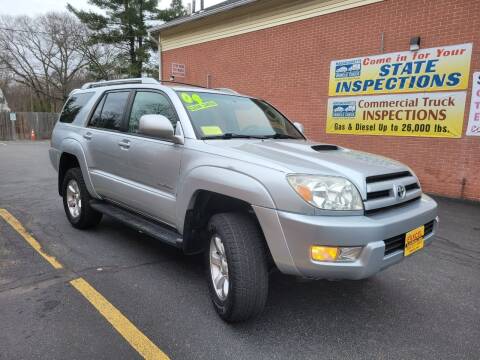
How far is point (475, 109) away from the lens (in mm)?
6820

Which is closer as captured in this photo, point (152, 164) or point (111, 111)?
point (152, 164)

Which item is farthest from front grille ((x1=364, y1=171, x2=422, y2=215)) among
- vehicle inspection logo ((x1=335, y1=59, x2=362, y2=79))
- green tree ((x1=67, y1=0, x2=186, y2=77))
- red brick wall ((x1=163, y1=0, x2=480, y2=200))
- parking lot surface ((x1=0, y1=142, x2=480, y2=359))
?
green tree ((x1=67, y1=0, x2=186, y2=77))

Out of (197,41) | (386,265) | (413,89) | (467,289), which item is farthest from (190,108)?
(197,41)

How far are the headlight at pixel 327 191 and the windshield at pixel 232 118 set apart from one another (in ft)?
3.64

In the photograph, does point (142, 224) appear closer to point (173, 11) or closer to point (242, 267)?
point (242, 267)

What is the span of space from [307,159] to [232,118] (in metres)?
1.17

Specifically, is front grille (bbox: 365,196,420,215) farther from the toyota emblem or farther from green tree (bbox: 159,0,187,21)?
green tree (bbox: 159,0,187,21)

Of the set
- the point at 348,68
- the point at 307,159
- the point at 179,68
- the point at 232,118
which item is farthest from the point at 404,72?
the point at 179,68

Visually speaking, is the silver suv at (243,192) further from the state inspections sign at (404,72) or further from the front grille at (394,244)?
the state inspections sign at (404,72)

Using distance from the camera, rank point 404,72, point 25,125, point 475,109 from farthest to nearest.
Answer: point 25,125 → point 404,72 → point 475,109

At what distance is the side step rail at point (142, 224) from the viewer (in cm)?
325

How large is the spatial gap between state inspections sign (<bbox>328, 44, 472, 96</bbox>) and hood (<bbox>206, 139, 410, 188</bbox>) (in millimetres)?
4998

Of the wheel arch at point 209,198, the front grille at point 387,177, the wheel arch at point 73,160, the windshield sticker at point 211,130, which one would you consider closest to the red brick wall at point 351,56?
the front grille at point 387,177

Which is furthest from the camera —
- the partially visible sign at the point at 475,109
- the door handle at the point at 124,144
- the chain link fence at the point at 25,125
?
the chain link fence at the point at 25,125
